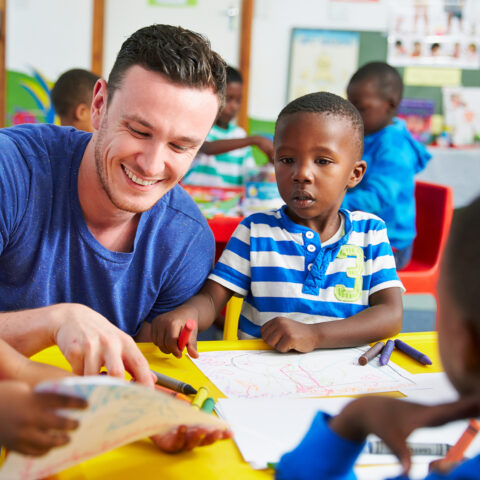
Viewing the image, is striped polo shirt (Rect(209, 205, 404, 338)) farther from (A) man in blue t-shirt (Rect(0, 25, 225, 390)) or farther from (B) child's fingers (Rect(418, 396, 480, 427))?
(B) child's fingers (Rect(418, 396, 480, 427))

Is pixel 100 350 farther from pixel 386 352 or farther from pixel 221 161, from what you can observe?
pixel 221 161

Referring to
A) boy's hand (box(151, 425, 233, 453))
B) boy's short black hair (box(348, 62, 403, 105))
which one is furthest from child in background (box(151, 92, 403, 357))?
boy's short black hair (box(348, 62, 403, 105))

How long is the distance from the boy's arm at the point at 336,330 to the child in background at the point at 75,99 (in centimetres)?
165

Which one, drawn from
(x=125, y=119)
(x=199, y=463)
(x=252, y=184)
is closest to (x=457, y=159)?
(x=252, y=184)

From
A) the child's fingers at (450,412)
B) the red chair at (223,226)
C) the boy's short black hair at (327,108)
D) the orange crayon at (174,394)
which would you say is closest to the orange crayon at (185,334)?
the orange crayon at (174,394)

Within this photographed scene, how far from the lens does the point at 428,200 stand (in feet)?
7.91

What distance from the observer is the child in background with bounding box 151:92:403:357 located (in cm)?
121

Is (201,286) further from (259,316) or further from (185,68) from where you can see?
(185,68)

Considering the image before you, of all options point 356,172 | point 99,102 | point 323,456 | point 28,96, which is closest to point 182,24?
point 28,96

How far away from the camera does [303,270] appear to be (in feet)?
4.04

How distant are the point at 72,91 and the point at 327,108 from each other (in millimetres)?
1490

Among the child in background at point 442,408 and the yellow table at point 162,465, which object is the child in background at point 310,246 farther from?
the child in background at point 442,408

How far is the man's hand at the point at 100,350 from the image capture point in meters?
0.70

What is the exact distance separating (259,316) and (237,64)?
3533 mm
